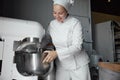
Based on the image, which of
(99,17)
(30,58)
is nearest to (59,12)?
(30,58)

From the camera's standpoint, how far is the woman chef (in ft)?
4.76

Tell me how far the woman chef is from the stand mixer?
213 millimetres

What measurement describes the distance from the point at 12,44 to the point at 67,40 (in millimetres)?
418

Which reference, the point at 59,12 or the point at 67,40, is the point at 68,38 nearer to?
the point at 67,40

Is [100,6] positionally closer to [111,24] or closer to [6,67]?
[111,24]

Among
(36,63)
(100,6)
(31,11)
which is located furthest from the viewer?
(100,6)

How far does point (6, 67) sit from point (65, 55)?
0.42 metres

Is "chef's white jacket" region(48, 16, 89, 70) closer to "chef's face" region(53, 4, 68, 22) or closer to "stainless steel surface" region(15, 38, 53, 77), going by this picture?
"chef's face" region(53, 4, 68, 22)

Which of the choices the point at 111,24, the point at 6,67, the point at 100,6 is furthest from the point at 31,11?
the point at 100,6

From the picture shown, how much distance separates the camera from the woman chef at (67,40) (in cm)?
145

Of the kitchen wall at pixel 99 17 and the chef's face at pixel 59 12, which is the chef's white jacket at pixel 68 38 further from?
the kitchen wall at pixel 99 17

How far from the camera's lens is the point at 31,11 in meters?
2.30

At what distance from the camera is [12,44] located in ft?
4.47

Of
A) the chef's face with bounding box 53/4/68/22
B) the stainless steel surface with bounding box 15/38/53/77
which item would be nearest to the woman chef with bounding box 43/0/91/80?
the chef's face with bounding box 53/4/68/22
